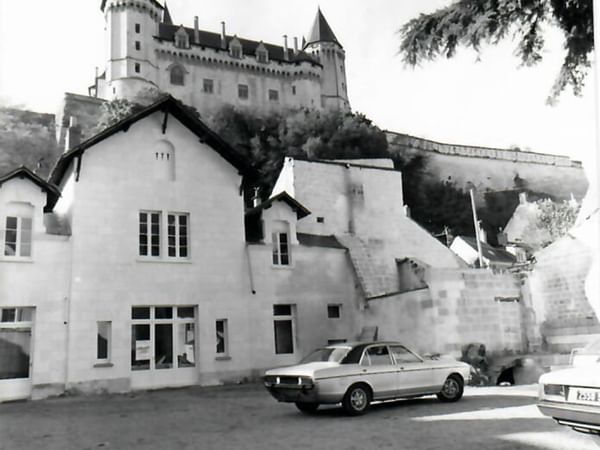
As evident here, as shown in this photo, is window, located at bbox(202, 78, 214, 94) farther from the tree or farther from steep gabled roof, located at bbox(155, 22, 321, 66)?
the tree

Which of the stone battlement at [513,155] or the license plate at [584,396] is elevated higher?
the stone battlement at [513,155]

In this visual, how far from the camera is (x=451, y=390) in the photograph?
21.7ft

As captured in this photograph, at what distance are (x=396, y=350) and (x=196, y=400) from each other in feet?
10.4

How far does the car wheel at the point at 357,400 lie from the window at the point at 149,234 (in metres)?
5.25

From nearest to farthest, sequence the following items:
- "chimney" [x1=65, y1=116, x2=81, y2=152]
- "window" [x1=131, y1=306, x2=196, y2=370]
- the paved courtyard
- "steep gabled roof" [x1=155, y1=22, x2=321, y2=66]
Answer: the paved courtyard → "window" [x1=131, y1=306, x2=196, y2=370] → "chimney" [x1=65, y1=116, x2=81, y2=152] → "steep gabled roof" [x1=155, y1=22, x2=321, y2=66]

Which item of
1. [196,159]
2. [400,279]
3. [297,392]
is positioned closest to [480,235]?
[400,279]

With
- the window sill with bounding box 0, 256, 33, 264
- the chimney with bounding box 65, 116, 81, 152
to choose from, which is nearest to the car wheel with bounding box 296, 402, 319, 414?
the window sill with bounding box 0, 256, 33, 264

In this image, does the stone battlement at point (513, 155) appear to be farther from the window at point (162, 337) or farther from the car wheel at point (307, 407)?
the window at point (162, 337)

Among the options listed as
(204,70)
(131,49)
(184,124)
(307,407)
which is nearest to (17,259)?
(184,124)

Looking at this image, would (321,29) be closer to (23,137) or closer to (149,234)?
(23,137)

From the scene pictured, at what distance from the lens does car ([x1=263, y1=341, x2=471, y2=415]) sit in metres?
5.86

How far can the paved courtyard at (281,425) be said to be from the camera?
4.40 meters

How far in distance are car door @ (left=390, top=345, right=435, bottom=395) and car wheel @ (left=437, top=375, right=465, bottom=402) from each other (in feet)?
0.78

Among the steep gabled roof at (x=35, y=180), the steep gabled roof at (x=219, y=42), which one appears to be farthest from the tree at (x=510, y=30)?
the steep gabled roof at (x=219, y=42)
